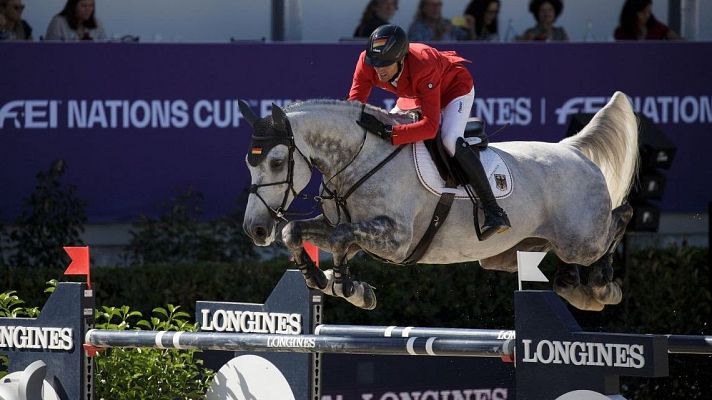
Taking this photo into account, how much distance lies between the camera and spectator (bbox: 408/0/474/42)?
10711mm

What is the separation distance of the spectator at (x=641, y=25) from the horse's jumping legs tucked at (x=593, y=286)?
511cm

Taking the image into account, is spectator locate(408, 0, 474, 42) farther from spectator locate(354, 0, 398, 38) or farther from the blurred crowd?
spectator locate(354, 0, 398, 38)

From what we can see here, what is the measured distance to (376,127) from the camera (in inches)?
241

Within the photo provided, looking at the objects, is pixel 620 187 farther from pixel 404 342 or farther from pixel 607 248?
pixel 404 342

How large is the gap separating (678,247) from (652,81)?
1.48 m

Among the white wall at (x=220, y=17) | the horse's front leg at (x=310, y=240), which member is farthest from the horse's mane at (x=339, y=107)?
the white wall at (x=220, y=17)

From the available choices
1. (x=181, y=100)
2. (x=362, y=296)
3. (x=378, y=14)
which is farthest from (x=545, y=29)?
(x=362, y=296)

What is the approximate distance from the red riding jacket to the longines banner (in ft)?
11.5

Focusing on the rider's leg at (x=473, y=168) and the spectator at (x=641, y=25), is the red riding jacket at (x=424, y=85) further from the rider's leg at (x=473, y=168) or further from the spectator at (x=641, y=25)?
the spectator at (x=641, y=25)

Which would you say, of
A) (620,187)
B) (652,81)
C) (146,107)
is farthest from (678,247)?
(146,107)

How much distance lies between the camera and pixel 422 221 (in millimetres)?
6176

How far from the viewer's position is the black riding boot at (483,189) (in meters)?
6.13

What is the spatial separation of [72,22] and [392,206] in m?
4.94

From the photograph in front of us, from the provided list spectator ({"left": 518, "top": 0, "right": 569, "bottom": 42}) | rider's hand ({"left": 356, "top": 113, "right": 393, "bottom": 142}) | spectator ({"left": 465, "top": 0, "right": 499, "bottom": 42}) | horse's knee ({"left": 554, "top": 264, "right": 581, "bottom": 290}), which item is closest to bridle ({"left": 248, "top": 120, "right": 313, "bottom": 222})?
rider's hand ({"left": 356, "top": 113, "right": 393, "bottom": 142})
